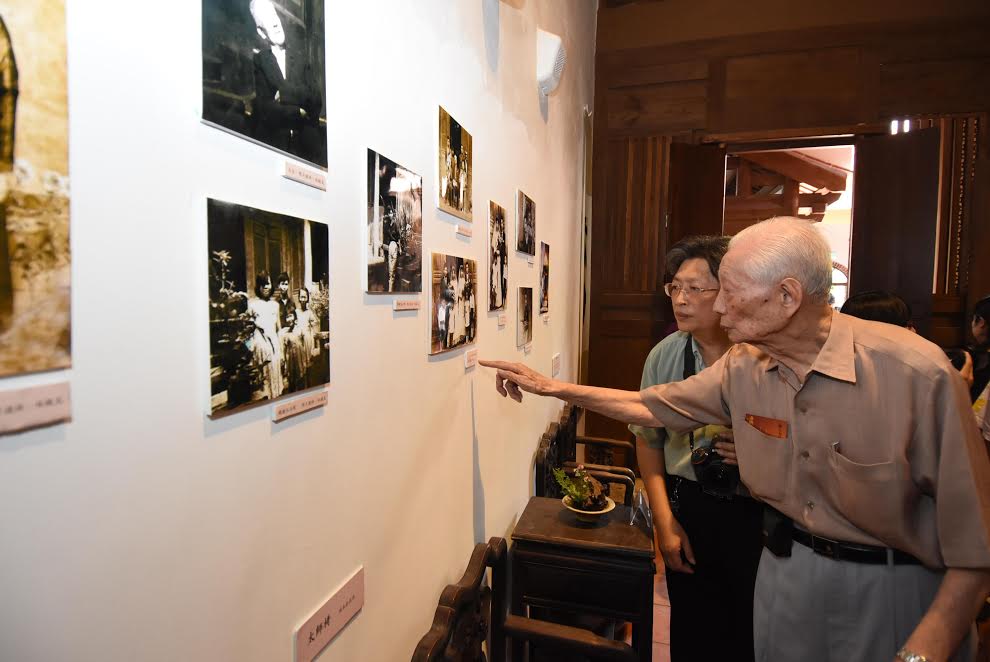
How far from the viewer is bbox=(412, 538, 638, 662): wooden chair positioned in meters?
1.39

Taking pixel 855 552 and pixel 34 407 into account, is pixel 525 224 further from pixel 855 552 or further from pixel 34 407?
pixel 34 407

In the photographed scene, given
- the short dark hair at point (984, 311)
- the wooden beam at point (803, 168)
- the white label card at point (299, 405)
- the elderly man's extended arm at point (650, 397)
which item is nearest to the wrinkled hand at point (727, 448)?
the elderly man's extended arm at point (650, 397)

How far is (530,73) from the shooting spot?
2.58m

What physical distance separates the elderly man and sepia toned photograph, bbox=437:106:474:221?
0.77 meters

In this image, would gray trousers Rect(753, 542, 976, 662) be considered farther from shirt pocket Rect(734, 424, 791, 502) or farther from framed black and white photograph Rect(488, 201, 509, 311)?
framed black and white photograph Rect(488, 201, 509, 311)

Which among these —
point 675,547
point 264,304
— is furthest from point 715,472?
point 264,304

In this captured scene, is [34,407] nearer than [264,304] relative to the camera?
Yes

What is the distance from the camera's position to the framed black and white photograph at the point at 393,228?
107 cm

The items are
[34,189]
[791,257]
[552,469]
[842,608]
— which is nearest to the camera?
[34,189]

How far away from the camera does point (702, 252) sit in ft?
6.81

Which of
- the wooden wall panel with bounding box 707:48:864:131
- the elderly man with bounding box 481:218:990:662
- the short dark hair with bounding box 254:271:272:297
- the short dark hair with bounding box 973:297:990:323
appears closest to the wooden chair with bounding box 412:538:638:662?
the elderly man with bounding box 481:218:990:662

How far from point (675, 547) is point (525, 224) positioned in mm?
1525

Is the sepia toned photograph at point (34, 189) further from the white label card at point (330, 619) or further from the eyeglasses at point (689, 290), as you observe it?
the eyeglasses at point (689, 290)

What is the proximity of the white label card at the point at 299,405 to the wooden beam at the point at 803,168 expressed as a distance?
777 cm
